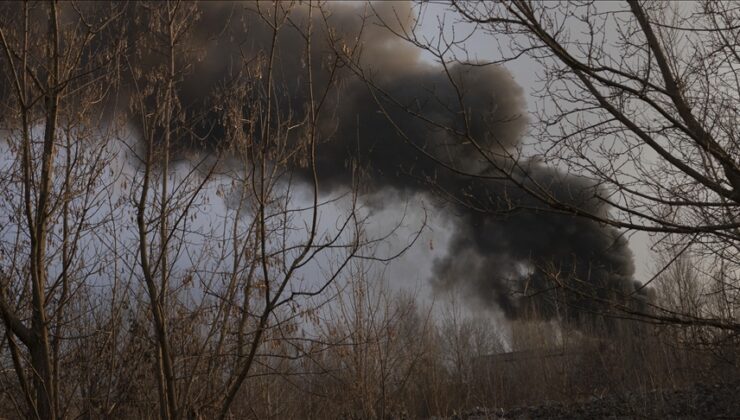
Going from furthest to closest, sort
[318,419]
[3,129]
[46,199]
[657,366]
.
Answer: [657,366]
[318,419]
[3,129]
[46,199]

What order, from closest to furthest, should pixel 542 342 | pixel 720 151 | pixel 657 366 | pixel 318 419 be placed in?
pixel 720 151 → pixel 318 419 → pixel 657 366 → pixel 542 342

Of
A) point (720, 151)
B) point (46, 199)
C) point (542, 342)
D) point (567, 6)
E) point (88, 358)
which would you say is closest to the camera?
point (46, 199)

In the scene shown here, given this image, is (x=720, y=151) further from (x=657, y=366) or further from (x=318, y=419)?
(x=657, y=366)

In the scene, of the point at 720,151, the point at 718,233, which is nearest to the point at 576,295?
the point at 718,233

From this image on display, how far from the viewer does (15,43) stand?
15.4 ft

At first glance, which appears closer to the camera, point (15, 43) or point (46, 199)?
point (46, 199)

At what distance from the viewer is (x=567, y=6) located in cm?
464

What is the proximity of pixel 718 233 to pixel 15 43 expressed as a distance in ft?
15.7

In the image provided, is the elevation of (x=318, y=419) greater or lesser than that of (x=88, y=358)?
lesser

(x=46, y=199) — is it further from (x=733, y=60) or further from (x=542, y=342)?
(x=542, y=342)

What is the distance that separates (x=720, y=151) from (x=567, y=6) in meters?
1.37

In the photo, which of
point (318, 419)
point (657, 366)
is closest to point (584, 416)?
point (318, 419)

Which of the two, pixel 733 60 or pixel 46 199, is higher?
pixel 733 60

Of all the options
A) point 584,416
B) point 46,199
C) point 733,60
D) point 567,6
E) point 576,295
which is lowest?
point 584,416
